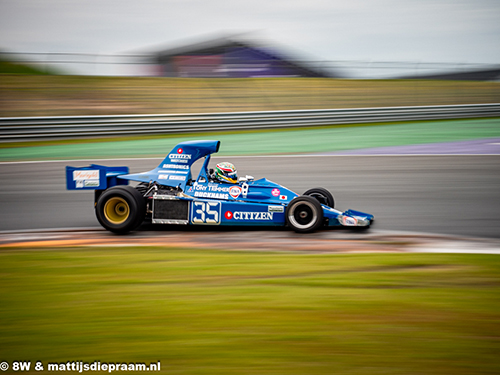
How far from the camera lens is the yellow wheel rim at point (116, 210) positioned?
7129 millimetres

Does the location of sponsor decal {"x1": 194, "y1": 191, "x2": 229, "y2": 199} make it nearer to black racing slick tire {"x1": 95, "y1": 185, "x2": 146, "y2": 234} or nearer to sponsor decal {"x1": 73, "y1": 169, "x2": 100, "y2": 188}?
black racing slick tire {"x1": 95, "y1": 185, "x2": 146, "y2": 234}

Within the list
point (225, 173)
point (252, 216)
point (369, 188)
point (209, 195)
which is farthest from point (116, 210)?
point (369, 188)

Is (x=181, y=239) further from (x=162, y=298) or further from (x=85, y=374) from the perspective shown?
(x=85, y=374)

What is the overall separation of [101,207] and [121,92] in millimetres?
14417

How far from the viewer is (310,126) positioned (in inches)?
734

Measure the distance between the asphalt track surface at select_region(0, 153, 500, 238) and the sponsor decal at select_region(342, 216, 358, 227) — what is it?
527mm

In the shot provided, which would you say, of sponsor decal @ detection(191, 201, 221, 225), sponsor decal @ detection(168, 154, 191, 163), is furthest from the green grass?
sponsor decal @ detection(168, 154, 191, 163)

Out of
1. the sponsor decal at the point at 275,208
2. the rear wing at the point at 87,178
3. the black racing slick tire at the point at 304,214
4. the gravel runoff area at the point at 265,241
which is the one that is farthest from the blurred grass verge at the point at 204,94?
the black racing slick tire at the point at 304,214

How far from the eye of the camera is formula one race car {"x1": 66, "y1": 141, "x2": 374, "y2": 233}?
7.03 metres

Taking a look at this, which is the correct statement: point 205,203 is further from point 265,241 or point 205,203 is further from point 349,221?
point 349,221

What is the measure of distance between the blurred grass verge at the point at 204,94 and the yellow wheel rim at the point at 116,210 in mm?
12321

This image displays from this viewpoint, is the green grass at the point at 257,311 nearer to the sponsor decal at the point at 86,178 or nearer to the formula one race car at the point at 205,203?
the formula one race car at the point at 205,203

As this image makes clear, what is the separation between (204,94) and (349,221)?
1487 cm

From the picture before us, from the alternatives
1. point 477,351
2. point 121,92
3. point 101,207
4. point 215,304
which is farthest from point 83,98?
point 477,351
